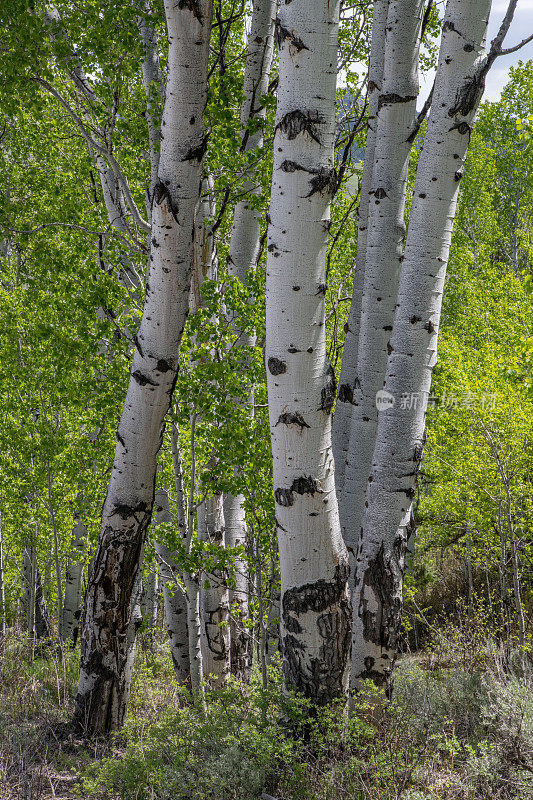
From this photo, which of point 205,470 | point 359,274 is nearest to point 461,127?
point 359,274

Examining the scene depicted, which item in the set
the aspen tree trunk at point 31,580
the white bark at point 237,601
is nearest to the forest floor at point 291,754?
the white bark at point 237,601

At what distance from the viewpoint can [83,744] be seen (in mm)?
3672

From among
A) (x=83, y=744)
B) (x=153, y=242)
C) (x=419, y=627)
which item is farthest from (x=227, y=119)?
(x=419, y=627)

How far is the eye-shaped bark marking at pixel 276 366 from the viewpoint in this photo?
248cm

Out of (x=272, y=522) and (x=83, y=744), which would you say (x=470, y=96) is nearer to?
(x=272, y=522)

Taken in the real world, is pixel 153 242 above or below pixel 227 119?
below

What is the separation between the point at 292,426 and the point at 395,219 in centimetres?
160

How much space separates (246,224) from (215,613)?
3.02 metres

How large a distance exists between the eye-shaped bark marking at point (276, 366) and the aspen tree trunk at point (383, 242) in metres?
1.08

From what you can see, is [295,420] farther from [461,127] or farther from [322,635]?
[461,127]

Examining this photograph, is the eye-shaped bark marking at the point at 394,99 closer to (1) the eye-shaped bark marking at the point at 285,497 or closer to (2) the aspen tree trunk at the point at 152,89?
(2) the aspen tree trunk at the point at 152,89

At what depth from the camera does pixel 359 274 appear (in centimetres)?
384

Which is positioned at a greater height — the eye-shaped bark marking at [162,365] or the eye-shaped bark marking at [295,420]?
the eye-shaped bark marking at [162,365]

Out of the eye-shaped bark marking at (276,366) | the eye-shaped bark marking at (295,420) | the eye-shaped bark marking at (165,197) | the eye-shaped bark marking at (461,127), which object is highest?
the eye-shaped bark marking at (461,127)
